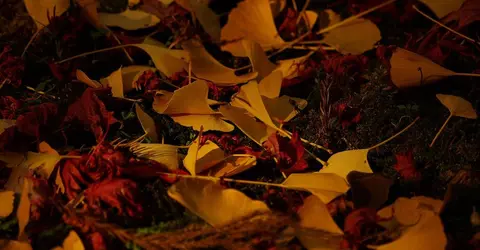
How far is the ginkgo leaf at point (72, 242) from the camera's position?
1.92 feet

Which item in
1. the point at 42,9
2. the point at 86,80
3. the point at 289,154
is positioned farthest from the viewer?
the point at 42,9

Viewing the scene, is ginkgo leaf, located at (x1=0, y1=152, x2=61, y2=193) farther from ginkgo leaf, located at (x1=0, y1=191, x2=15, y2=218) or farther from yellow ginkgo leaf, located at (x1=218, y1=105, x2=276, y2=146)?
yellow ginkgo leaf, located at (x1=218, y1=105, x2=276, y2=146)

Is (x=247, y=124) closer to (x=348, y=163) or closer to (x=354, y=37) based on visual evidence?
(x=348, y=163)

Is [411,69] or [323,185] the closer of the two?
[323,185]

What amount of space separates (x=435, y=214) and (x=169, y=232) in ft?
0.94

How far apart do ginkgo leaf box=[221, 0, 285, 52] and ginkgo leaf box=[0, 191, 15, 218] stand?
1.40 ft

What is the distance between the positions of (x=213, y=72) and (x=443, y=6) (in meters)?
0.40

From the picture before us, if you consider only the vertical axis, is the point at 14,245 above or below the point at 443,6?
below

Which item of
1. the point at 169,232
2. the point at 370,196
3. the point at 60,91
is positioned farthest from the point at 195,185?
the point at 60,91

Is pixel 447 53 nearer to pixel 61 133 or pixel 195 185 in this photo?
pixel 195 185

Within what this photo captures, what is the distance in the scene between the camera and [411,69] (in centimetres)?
76

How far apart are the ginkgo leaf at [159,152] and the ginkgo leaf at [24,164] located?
0.10 m

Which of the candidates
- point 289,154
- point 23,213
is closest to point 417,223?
point 289,154

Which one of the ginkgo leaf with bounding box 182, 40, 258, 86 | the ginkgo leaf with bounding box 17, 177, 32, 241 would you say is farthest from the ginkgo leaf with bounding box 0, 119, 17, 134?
the ginkgo leaf with bounding box 182, 40, 258, 86
